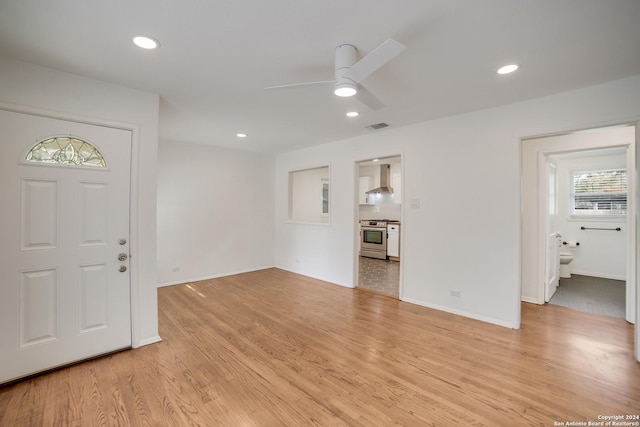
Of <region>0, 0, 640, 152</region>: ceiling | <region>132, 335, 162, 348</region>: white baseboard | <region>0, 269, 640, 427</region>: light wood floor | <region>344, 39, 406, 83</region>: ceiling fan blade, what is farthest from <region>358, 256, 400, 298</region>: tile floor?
<region>344, 39, 406, 83</region>: ceiling fan blade

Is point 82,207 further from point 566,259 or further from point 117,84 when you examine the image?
point 566,259

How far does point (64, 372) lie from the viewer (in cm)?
229

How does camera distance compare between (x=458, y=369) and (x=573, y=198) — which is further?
(x=573, y=198)

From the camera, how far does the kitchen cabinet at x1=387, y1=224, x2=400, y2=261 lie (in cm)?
686

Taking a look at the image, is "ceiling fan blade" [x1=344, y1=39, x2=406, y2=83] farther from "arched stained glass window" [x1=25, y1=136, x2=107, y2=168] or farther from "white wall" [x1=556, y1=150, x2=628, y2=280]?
"white wall" [x1=556, y1=150, x2=628, y2=280]

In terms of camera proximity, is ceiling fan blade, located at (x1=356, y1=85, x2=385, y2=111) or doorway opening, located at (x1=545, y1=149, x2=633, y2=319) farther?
doorway opening, located at (x1=545, y1=149, x2=633, y2=319)

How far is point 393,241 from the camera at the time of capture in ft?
22.7

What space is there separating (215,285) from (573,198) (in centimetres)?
750

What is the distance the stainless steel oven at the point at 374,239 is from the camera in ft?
23.3

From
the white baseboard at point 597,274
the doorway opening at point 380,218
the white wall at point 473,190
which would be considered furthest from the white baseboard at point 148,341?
the white baseboard at point 597,274

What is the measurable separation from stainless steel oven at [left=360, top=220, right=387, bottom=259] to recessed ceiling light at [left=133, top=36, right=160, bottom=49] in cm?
611

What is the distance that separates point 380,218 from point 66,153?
696cm

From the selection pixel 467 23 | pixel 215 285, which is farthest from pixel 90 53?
pixel 215 285

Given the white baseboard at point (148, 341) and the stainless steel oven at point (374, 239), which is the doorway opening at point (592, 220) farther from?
the white baseboard at point (148, 341)
